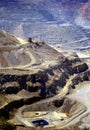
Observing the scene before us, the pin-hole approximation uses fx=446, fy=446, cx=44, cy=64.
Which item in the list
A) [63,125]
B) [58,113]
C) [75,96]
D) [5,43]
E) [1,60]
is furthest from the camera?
[5,43]

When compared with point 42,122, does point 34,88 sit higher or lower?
higher

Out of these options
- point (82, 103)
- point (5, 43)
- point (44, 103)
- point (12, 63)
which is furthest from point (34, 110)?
point (5, 43)

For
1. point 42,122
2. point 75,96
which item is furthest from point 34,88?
point 42,122

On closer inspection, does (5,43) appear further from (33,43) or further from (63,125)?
(63,125)

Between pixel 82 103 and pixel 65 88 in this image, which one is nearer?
pixel 82 103

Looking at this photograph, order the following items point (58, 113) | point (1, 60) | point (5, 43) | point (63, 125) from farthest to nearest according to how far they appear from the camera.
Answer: point (5, 43) → point (1, 60) → point (58, 113) → point (63, 125)

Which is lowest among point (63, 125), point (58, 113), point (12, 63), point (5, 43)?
point (63, 125)

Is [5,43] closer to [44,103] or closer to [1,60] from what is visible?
[1,60]
